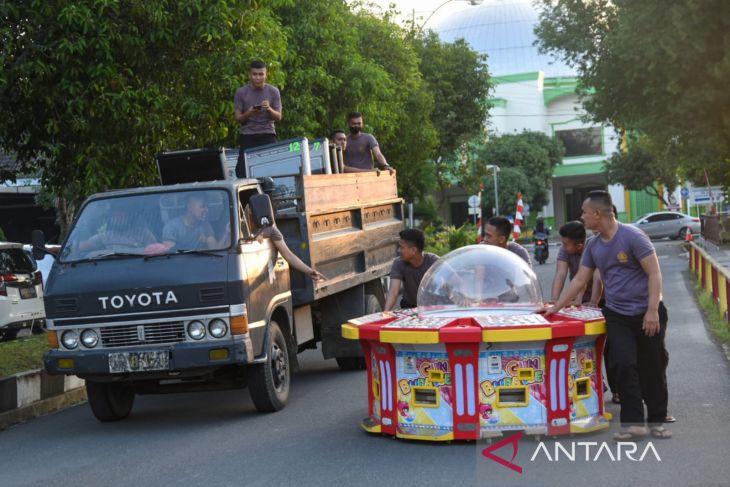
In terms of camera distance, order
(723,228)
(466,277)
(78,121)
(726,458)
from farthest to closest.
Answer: (723,228) < (78,121) < (466,277) < (726,458)

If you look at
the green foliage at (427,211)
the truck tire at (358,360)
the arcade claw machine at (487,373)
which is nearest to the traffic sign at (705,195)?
the green foliage at (427,211)

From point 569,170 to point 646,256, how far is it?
80.8m

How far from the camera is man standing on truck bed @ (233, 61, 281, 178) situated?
1293 centimetres

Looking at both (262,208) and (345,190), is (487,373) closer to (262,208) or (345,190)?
(262,208)

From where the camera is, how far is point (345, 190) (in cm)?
1281

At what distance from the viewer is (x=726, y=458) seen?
7496 millimetres

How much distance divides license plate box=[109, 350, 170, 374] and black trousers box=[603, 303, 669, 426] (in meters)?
3.60

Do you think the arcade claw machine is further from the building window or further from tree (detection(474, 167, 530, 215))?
the building window

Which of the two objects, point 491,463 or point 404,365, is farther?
point 404,365

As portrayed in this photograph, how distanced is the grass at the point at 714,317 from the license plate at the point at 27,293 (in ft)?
36.5

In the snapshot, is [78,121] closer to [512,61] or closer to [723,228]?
[723,228]

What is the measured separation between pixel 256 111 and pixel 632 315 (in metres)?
5.90

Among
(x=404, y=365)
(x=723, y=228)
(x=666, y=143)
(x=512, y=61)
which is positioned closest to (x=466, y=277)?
(x=404, y=365)

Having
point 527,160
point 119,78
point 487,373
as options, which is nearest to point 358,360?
point 119,78
